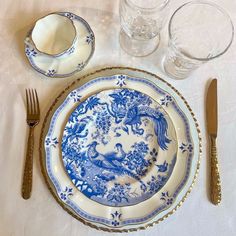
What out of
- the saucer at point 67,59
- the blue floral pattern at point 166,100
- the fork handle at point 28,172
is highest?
the saucer at point 67,59

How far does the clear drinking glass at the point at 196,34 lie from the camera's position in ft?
2.12

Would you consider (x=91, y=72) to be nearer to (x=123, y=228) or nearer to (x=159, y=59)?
(x=159, y=59)

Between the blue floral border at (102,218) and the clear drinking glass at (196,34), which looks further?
the clear drinking glass at (196,34)

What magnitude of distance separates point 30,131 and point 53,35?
8.1 inches

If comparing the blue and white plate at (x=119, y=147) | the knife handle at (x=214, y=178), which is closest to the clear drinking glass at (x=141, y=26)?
the blue and white plate at (x=119, y=147)

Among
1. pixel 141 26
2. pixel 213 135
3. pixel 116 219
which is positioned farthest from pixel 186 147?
pixel 141 26

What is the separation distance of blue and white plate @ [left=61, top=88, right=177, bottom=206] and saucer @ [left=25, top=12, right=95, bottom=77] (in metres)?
0.08

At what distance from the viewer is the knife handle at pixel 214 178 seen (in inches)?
22.9

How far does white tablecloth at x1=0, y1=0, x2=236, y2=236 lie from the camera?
0.57m

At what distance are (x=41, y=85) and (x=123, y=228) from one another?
1.03 feet

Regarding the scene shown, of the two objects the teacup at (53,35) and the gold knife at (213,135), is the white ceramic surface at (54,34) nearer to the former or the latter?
the teacup at (53,35)

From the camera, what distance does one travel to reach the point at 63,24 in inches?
26.0

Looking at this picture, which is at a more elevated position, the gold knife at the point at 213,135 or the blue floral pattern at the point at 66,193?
the gold knife at the point at 213,135

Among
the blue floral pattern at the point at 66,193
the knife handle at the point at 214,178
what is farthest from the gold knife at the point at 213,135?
the blue floral pattern at the point at 66,193
